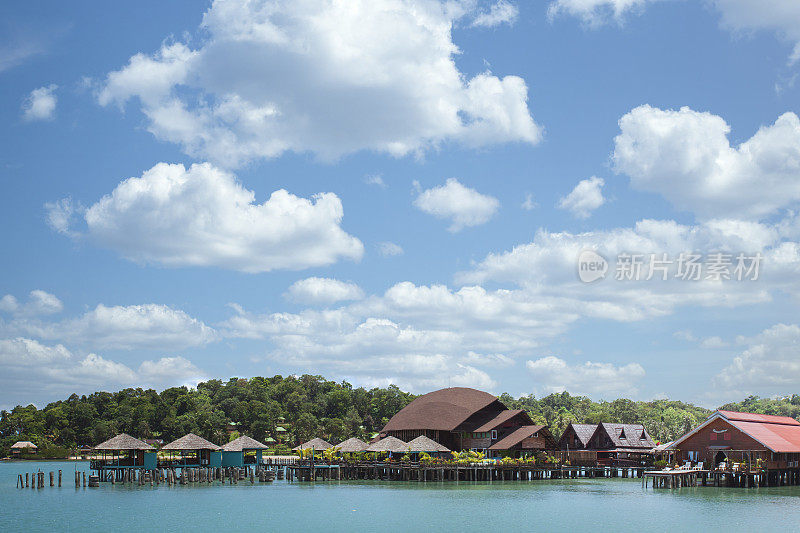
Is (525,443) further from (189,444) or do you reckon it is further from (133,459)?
(133,459)

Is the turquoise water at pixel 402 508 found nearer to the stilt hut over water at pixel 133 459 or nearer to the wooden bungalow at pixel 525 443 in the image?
the stilt hut over water at pixel 133 459

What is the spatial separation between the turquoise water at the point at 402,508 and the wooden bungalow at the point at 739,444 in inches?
117

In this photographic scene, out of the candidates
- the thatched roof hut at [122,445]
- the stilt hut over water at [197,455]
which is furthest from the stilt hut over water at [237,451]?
the thatched roof hut at [122,445]

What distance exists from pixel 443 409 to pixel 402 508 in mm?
36916

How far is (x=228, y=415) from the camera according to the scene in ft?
366

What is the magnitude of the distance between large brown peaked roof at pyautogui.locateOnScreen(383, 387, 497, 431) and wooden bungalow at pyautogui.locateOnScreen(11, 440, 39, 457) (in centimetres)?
5700

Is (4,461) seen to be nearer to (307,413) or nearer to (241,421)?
(241,421)

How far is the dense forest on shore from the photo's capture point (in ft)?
345

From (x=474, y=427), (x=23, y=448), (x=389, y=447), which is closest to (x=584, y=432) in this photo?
(x=474, y=427)

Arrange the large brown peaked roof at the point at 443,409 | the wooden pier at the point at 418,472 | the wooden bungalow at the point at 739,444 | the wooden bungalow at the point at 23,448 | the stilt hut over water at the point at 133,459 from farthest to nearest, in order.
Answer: the wooden bungalow at the point at 23,448, the large brown peaked roof at the point at 443,409, the wooden pier at the point at 418,472, the stilt hut over water at the point at 133,459, the wooden bungalow at the point at 739,444

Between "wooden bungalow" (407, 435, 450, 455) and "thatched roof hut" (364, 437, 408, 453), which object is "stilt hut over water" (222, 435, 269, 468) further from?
"wooden bungalow" (407, 435, 450, 455)

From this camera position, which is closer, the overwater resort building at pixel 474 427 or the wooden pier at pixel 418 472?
the wooden pier at pixel 418 472

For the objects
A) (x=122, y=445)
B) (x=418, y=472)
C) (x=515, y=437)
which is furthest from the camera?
(x=515, y=437)

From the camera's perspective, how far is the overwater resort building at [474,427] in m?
72.8
